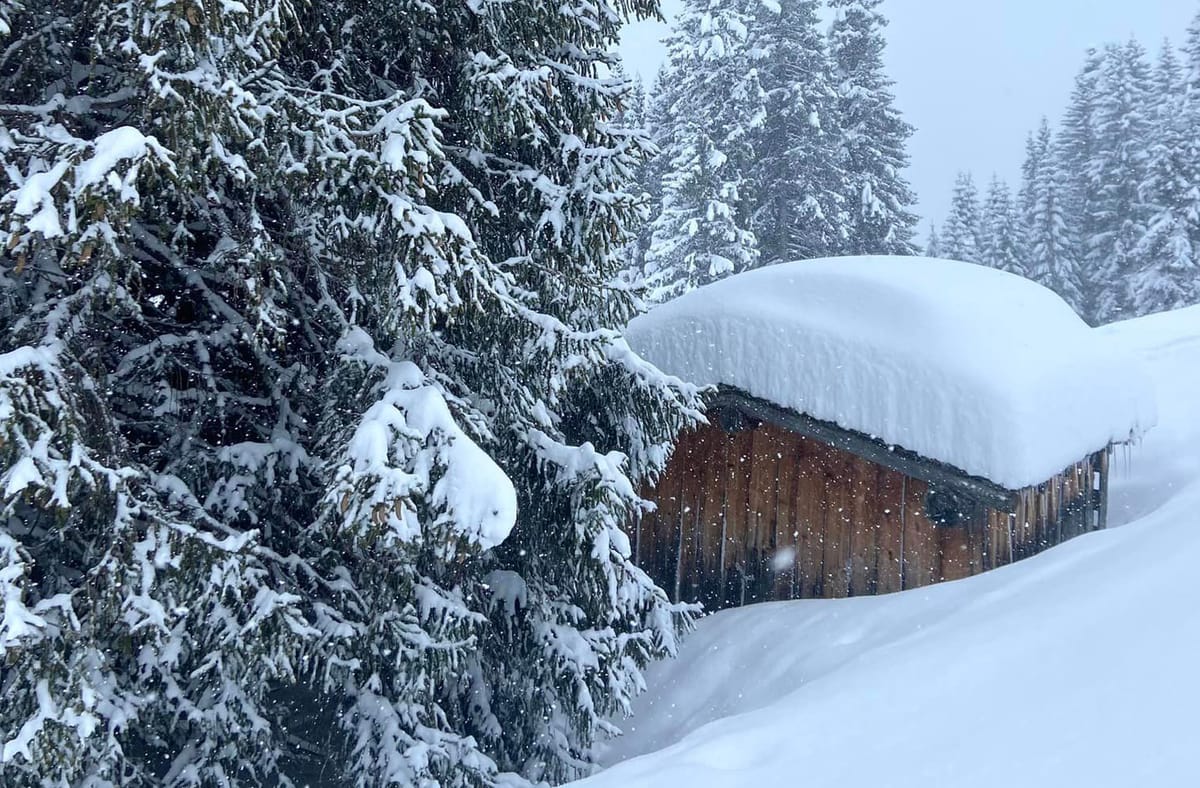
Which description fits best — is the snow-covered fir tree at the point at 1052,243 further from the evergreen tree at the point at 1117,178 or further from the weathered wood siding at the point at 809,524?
the weathered wood siding at the point at 809,524

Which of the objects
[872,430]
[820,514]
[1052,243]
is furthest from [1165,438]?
[1052,243]

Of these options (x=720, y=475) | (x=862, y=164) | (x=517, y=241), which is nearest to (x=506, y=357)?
(x=517, y=241)

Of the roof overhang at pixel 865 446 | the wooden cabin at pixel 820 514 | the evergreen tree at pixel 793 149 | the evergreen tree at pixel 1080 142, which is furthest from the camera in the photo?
the evergreen tree at pixel 1080 142

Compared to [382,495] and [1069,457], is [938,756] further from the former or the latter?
[1069,457]

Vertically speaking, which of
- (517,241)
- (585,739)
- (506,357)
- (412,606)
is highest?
(517,241)

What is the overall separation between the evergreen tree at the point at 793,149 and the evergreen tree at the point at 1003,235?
17.4m

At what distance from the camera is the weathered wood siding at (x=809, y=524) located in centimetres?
715

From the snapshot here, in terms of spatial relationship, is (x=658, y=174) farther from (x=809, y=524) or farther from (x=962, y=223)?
(x=809, y=524)

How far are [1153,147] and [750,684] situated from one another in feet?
99.7

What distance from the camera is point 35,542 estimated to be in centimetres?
471

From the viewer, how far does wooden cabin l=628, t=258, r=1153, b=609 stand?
676 centimetres

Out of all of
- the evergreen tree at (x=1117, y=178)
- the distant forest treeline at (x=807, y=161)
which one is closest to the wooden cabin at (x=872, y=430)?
the distant forest treeline at (x=807, y=161)

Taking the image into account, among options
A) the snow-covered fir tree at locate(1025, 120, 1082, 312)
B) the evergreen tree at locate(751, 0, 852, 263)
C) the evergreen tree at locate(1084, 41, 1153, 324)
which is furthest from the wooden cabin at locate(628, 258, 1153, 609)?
the snow-covered fir tree at locate(1025, 120, 1082, 312)

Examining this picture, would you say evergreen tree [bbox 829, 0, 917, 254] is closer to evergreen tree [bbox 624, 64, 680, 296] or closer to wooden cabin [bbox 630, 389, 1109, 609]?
evergreen tree [bbox 624, 64, 680, 296]
